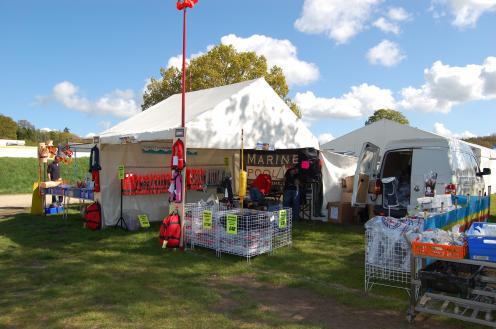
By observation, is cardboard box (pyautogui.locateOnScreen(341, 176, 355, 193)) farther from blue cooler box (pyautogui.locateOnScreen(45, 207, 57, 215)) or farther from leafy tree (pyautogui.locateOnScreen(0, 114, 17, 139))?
leafy tree (pyautogui.locateOnScreen(0, 114, 17, 139))

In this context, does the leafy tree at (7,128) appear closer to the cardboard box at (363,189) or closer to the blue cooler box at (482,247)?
the cardboard box at (363,189)

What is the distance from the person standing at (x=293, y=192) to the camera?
1070 centimetres

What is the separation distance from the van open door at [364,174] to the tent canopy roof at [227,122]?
5.58 feet

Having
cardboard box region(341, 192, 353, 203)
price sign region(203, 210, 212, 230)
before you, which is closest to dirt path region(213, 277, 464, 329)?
price sign region(203, 210, 212, 230)

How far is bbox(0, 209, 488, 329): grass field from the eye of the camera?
13.8ft

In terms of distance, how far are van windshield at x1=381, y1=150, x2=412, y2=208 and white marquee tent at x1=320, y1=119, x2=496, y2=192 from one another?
37.8 feet

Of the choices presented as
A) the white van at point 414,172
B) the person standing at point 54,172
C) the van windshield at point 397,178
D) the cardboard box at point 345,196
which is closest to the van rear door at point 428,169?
the white van at point 414,172

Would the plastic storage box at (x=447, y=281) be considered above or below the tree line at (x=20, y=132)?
below

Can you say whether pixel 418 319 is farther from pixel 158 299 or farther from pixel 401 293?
pixel 158 299

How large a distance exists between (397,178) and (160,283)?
6190mm

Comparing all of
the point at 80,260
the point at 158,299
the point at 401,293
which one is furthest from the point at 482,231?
the point at 80,260

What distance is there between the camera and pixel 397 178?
929cm

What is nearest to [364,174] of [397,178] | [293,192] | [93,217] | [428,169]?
[397,178]

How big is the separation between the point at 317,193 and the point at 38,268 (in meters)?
7.17
